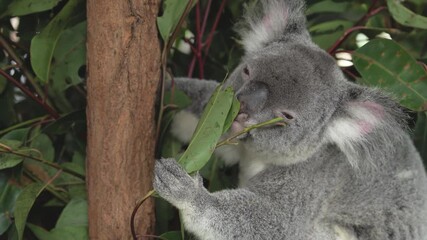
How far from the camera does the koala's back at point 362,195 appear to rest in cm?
242

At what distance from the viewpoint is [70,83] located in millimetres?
2418

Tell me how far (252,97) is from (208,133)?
1.25ft

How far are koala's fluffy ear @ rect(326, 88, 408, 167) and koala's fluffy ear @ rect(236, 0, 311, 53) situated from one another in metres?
0.45

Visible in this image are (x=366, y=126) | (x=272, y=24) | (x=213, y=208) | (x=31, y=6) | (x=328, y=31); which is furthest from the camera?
(x=328, y=31)

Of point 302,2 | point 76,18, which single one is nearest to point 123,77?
point 76,18

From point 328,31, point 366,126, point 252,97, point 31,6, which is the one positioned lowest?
point 366,126

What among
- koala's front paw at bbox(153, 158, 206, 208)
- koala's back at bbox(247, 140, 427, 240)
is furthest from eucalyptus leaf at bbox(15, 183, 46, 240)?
koala's back at bbox(247, 140, 427, 240)

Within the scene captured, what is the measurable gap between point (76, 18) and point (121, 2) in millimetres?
439

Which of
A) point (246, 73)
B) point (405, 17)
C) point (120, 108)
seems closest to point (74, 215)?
point (120, 108)

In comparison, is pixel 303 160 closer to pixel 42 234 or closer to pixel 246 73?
pixel 246 73

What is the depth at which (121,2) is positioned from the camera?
1.93m

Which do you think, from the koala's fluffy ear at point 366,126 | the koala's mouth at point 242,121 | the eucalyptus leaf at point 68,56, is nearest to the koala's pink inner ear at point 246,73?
the koala's mouth at point 242,121

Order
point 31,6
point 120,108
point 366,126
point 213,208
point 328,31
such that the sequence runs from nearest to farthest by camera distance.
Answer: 1. point 120,108
2. point 213,208
3. point 31,6
4. point 366,126
5. point 328,31

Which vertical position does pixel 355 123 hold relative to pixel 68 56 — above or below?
below
